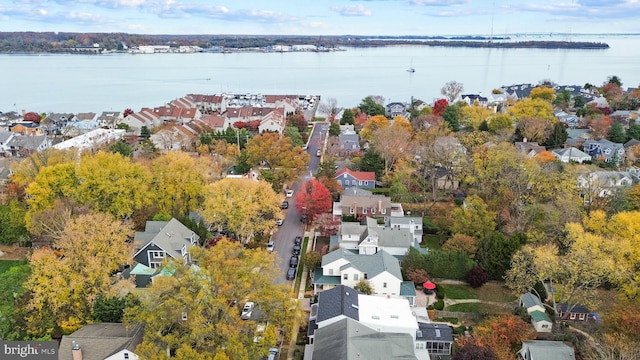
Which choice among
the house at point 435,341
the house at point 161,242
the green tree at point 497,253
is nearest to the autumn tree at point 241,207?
the house at point 161,242

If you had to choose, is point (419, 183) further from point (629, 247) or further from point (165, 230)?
point (165, 230)

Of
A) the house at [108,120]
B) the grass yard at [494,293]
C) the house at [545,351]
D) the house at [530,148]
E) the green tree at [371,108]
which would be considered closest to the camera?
the house at [545,351]

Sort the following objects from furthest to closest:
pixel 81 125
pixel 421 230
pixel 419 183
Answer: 1. pixel 81 125
2. pixel 419 183
3. pixel 421 230

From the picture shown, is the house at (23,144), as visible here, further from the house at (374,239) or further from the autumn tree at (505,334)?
the autumn tree at (505,334)

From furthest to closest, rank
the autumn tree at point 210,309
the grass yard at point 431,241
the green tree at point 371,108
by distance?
the green tree at point 371,108 → the grass yard at point 431,241 → the autumn tree at point 210,309

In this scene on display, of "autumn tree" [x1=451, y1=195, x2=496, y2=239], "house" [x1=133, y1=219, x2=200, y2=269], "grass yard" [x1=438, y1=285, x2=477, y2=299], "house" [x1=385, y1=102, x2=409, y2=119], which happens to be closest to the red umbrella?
"grass yard" [x1=438, y1=285, x2=477, y2=299]

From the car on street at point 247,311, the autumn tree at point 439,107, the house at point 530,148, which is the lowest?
the car on street at point 247,311

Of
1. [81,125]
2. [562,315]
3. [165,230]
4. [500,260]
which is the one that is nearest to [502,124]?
[500,260]

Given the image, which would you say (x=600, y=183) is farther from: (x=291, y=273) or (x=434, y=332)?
(x=291, y=273)
